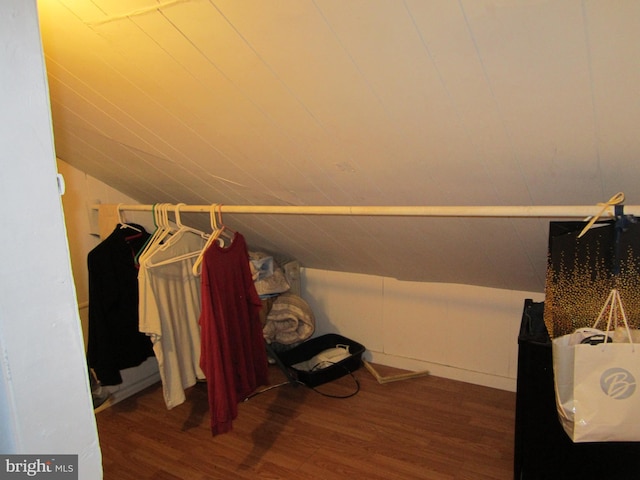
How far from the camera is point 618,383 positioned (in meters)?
1.04

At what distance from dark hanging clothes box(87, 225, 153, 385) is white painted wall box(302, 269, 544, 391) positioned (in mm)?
1378

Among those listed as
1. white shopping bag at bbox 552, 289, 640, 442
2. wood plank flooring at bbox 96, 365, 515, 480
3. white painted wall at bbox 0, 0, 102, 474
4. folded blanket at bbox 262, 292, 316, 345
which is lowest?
wood plank flooring at bbox 96, 365, 515, 480

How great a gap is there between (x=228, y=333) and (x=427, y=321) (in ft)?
5.23

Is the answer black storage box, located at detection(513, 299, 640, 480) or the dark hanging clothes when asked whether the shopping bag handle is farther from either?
the dark hanging clothes

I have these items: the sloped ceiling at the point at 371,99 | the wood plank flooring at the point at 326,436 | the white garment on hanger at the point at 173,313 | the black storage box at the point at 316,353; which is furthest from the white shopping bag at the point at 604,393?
the black storage box at the point at 316,353

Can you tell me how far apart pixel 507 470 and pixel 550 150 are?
5.13 ft

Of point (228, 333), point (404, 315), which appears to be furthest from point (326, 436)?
point (404, 315)

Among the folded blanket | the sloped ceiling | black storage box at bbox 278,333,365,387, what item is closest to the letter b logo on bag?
the sloped ceiling

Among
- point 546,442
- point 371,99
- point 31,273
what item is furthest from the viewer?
point 546,442

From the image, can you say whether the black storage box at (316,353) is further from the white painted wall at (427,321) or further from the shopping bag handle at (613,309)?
the shopping bag handle at (613,309)

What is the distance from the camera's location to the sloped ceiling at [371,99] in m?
0.97

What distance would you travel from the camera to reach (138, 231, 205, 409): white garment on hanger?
1.96 meters

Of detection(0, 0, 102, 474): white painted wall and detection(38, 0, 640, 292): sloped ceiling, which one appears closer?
detection(0, 0, 102, 474): white painted wall

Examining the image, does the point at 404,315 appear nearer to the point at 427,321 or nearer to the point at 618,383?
the point at 427,321
